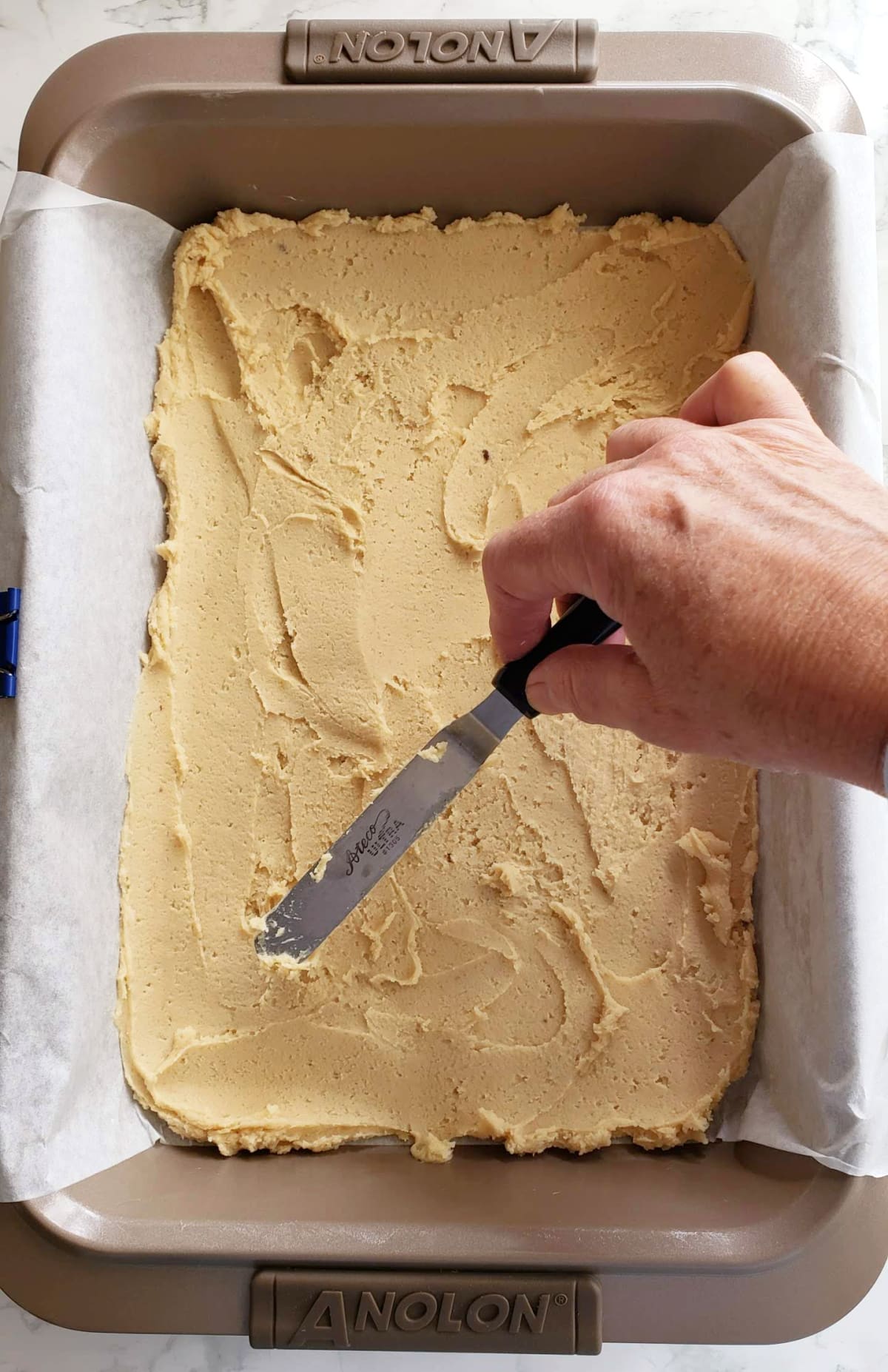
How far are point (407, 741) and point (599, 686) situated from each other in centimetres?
38

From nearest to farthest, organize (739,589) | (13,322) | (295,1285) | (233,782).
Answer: (739,589) → (295,1285) → (13,322) → (233,782)

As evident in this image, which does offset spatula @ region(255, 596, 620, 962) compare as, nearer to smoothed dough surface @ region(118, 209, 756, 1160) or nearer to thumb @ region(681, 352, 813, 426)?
smoothed dough surface @ region(118, 209, 756, 1160)

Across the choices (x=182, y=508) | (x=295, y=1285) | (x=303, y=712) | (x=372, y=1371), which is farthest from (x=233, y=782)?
(x=372, y=1371)

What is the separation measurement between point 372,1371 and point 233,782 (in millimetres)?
650

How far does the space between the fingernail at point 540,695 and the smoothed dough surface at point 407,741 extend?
236mm

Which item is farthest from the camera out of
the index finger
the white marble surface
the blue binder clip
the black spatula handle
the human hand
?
the white marble surface

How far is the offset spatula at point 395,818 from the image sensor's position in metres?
0.92

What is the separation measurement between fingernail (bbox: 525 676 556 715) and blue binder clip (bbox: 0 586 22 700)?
0.50 meters

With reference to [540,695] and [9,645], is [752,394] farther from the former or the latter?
[9,645]

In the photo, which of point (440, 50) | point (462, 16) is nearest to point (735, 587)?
point (440, 50)

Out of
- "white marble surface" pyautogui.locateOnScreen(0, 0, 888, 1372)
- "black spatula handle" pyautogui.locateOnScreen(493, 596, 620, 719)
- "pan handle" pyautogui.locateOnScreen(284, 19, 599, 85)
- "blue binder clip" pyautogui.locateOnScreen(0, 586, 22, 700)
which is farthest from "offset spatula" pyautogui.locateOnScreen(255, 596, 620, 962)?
"white marble surface" pyautogui.locateOnScreen(0, 0, 888, 1372)

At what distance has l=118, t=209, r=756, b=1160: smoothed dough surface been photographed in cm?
108

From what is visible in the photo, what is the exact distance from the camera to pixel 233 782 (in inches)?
44.6

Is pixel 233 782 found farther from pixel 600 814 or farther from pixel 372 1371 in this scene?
pixel 372 1371
